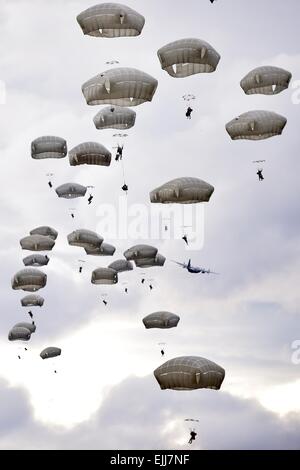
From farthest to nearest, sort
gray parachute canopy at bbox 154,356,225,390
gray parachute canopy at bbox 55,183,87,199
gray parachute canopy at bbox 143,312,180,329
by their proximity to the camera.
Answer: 1. gray parachute canopy at bbox 55,183,87,199
2. gray parachute canopy at bbox 143,312,180,329
3. gray parachute canopy at bbox 154,356,225,390

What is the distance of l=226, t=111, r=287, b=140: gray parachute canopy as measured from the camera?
2327 inches

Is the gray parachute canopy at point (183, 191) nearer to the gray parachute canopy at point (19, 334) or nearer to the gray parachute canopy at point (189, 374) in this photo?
the gray parachute canopy at point (189, 374)

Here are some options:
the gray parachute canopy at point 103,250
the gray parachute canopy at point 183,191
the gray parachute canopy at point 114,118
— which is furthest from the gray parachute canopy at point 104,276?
the gray parachute canopy at point 183,191

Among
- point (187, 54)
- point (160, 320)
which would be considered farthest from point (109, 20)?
point (160, 320)

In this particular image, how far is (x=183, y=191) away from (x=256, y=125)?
22.8ft

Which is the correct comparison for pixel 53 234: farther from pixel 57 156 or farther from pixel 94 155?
pixel 94 155

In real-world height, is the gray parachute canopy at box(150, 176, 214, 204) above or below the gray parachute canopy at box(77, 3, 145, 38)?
below

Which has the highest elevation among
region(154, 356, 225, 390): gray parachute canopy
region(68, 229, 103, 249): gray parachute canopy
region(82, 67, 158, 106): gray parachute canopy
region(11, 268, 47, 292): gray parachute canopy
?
region(82, 67, 158, 106): gray parachute canopy

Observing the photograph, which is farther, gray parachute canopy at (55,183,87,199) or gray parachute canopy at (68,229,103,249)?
gray parachute canopy at (55,183,87,199)

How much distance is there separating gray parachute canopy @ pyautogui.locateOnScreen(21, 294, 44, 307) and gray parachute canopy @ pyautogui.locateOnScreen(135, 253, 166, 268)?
1269cm

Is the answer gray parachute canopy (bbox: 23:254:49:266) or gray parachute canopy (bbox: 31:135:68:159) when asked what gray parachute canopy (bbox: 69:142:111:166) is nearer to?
gray parachute canopy (bbox: 31:135:68:159)

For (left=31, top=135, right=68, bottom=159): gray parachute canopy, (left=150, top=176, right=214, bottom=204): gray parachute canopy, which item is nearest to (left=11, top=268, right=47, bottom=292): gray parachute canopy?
(left=31, top=135, right=68, bottom=159): gray parachute canopy

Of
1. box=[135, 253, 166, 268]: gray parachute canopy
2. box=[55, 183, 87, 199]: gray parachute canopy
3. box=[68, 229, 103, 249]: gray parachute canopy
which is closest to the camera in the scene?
box=[68, 229, 103, 249]: gray parachute canopy
